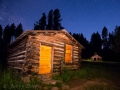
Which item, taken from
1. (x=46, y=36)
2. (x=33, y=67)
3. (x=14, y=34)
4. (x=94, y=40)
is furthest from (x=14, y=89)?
(x=94, y=40)

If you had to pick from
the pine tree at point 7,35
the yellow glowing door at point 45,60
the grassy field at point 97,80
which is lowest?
the grassy field at point 97,80

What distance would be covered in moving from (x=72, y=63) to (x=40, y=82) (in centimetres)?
615

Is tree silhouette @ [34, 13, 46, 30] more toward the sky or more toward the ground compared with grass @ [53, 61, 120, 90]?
more toward the sky

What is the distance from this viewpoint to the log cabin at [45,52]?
1001 centimetres

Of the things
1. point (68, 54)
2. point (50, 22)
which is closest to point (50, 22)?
point (50, 22)

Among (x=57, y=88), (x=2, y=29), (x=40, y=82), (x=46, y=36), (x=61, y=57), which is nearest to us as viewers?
(x=57, y=88)

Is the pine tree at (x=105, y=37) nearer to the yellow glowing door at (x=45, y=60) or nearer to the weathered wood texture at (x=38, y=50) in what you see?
the weathered wood texture at (x=38, y=50)

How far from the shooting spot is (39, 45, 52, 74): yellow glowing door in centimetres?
1088

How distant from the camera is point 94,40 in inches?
3514

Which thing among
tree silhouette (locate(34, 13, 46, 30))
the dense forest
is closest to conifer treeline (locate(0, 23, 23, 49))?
the dense forest

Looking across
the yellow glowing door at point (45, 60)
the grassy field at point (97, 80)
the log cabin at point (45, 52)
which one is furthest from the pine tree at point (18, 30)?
the yellow glowing door at point (45, 60)

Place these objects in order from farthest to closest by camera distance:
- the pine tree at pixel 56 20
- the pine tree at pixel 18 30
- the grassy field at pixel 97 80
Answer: the pine tree at pixel 18 30, the pine tree at pixel 56 20, the grassy field at pixel 97 80

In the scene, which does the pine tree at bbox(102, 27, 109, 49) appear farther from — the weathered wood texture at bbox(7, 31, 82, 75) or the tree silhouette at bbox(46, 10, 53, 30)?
the weathered wood texture at bbox(7, 31, 82, 75)

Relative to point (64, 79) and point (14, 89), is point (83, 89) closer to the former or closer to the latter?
point (64, 79)
